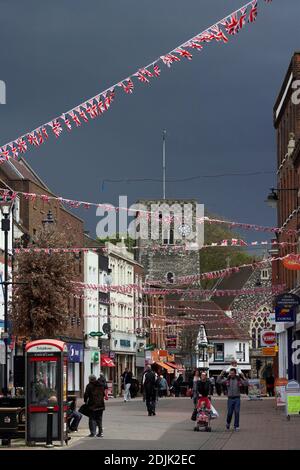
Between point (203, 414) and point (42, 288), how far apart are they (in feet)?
Result: 65.8

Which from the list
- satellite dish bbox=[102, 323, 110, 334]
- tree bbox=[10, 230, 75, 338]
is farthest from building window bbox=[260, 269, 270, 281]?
tree bbox=[10, 230, 75, 338]

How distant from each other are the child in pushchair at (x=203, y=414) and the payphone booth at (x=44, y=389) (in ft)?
22.1

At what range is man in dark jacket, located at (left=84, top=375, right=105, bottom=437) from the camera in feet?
96.1

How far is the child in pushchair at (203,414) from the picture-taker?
32.3 meters

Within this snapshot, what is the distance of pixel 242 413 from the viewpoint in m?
44.9

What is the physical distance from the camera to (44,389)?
1038 inches

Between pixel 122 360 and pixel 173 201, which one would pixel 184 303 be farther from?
pixel 122 360

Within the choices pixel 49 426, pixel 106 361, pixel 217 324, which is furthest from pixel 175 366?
pixel 49 426

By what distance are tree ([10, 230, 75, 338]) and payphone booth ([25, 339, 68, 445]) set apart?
24581 millimetres

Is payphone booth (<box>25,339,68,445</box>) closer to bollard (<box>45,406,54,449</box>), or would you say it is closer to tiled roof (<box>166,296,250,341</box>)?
bollard (<box>45,406,54,449</box>)

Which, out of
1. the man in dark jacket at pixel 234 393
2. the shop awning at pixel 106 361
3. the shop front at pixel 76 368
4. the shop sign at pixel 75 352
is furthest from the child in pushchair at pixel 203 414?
the shop awning at pixel 106 361

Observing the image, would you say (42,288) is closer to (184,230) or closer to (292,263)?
(292,263)

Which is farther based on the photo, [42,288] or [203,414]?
[42,288]
